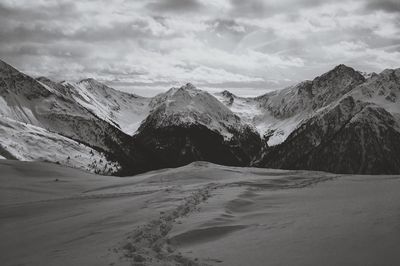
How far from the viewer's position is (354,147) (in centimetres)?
18262

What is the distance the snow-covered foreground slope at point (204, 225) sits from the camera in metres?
12.4

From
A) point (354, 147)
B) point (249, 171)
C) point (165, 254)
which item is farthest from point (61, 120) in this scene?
point (165, 254)

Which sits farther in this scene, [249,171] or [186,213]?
[249,171]

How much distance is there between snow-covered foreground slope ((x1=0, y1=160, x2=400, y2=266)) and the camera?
12367 mm

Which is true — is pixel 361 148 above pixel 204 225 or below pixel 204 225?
above

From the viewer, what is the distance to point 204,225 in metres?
16.3

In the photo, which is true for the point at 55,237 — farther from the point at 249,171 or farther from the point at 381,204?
the point at 249,171

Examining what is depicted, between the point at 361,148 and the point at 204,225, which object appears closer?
the point at 204,225

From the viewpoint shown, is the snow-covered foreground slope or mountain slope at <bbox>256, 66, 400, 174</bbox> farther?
mountain slope at <bbox>256, 66, 400, 174</bbox>

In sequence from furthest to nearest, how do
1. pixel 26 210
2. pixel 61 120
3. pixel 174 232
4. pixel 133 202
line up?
1. pixel 61 120
2. pixel 133 202
3. pixel 26 210
4. pixel 174 232

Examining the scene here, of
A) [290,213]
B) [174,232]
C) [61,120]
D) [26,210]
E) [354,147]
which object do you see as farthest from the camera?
[61,120]

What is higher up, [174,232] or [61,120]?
[61,120]

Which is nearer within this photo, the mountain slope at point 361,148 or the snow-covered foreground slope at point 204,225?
the snow-covered foreground slope at point 204,225

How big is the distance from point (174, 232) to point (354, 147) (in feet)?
594
